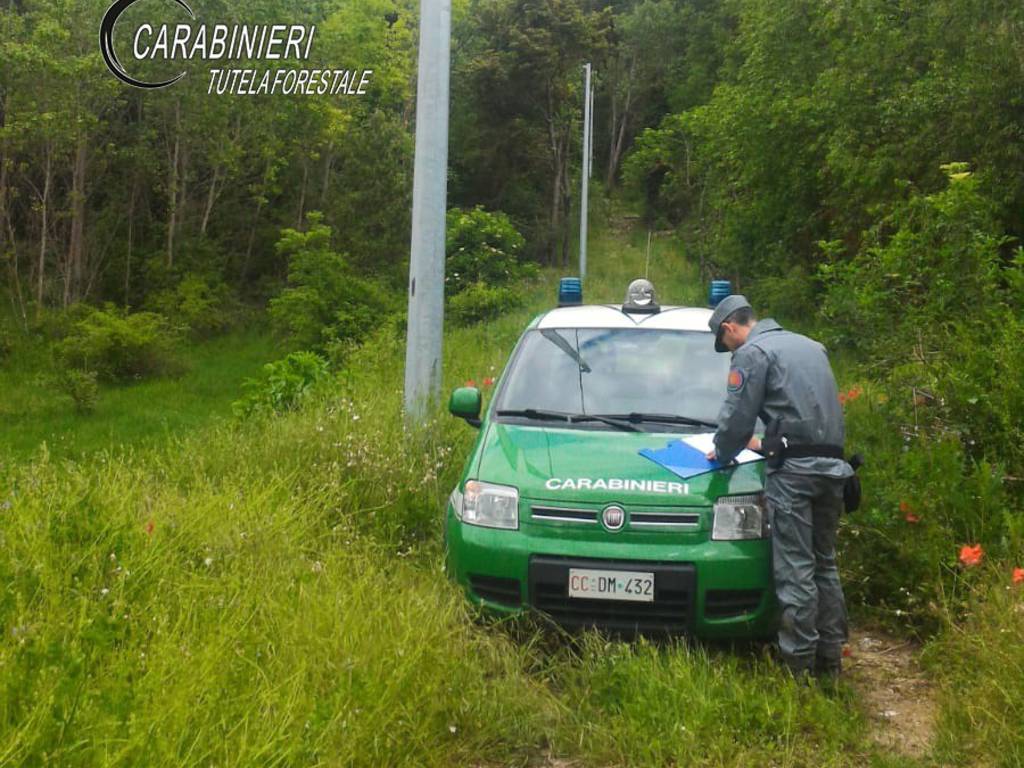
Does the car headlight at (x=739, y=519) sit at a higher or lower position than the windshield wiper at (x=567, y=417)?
lower

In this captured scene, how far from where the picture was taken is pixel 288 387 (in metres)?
13.7

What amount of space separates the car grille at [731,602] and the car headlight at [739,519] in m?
0.25

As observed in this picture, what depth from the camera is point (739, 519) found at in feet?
18.0

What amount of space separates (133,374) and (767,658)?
94.0 feet

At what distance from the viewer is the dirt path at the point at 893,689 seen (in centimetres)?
482

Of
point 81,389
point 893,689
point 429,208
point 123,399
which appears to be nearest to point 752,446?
point 893,689

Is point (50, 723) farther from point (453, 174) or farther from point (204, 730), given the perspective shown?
point (453, 174)

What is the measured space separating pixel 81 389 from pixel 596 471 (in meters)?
24.0

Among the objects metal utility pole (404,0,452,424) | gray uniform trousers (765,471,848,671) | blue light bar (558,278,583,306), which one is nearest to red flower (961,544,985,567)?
gray uniform trousers (765,471,848,671)

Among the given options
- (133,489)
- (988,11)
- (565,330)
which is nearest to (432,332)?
(565,330)

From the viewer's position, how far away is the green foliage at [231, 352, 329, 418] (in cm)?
1276

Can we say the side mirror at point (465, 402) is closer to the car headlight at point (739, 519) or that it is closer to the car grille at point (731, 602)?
the car headlight at point (739, 519)

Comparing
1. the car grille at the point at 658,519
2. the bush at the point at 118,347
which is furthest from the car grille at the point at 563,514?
the bush at the point at 118,347

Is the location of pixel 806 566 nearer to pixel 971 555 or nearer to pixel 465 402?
pixel 971 555
